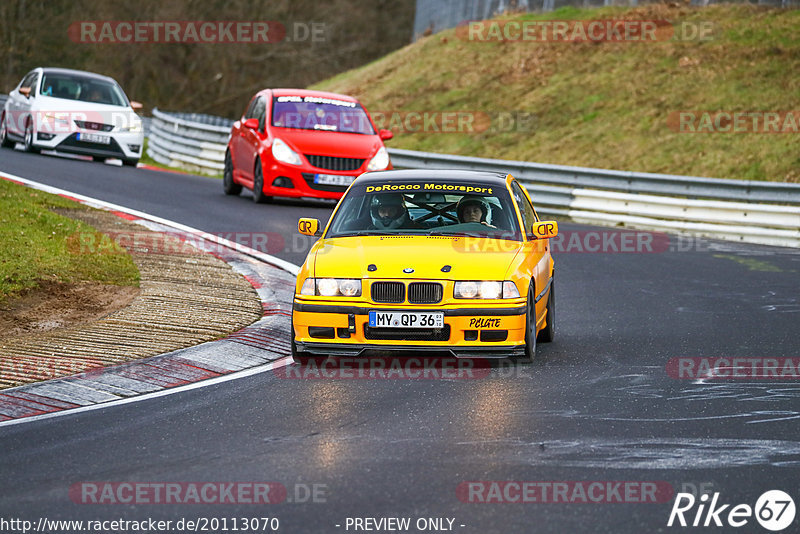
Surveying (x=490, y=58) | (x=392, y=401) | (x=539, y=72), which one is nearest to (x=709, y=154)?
(x=539, y=72)

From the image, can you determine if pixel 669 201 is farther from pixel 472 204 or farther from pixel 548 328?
pixel 472 204

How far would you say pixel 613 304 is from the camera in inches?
505

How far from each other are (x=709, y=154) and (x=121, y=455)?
23.2m

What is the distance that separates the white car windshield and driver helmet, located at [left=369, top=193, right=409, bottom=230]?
15712 mm

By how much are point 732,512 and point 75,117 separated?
20.3 m

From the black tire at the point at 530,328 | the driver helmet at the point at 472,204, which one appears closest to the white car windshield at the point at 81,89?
the driver helmet at the point at 472,204

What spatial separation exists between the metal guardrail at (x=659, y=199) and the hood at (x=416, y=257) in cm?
1097

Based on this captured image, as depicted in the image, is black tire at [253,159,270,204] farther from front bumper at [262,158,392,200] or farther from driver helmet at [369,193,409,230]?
driver helmet at [369,193,409,230]

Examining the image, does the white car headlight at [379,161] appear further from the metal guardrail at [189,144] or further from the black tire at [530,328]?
the black tire at [530,328]

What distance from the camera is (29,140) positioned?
81.6ft

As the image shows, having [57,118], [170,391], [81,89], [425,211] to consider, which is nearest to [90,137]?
[57,118]

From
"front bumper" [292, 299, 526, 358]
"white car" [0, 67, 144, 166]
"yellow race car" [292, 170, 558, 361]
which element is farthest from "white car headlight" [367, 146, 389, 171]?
"front bumper" [292, 299, 526, 358]

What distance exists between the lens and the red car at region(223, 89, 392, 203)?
19.6 m

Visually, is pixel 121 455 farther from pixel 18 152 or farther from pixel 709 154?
pixel 709 154
